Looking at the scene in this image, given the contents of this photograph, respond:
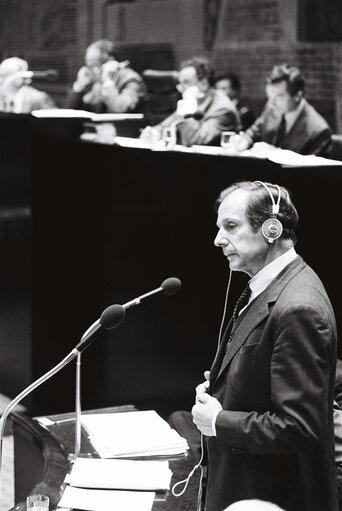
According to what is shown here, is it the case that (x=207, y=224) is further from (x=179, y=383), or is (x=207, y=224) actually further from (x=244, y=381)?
(x=244, y=381)

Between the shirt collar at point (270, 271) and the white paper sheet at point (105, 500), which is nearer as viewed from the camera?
the shirt collar at point (270, 271)

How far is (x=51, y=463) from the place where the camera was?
280 cm

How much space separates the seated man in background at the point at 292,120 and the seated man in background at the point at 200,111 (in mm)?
313

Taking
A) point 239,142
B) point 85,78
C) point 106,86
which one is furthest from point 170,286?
point 85,78

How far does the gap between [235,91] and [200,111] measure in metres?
1.68

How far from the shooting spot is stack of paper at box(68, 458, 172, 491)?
2572 millimetres

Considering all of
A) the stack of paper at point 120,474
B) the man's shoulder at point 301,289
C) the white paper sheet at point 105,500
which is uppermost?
the man's shoulder at point 301,289

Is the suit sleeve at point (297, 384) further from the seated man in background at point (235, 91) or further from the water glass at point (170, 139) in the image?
the seated man in background at point (235, 91)

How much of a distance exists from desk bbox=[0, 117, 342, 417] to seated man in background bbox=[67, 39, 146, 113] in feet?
9.00

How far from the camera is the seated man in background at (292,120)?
5668 mm

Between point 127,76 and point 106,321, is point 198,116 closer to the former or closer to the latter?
point 127,76

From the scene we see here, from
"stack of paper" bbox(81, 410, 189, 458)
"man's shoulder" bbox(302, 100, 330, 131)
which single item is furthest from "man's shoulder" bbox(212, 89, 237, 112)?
"stack of paper" bbox(81, 410, 189, 458)

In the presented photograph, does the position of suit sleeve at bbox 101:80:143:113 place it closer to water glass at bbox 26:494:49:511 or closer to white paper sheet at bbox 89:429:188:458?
white paper sheet at bbox 89:429:188:458

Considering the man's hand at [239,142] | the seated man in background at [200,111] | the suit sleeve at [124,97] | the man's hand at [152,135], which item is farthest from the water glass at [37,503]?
the suit sleeve at [124,97]
